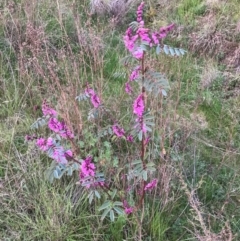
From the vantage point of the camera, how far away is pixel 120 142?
2.82 m

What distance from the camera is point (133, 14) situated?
188 inches

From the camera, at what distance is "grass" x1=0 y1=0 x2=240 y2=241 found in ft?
7.63

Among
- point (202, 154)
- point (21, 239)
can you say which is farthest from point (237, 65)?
point (21, 239)

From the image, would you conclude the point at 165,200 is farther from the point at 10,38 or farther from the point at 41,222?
the point at 10,38

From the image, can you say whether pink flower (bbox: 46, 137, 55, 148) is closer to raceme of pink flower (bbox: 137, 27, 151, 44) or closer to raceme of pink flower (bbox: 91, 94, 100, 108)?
raceme of pink flower (bbox: 91, 94, 100, 108)

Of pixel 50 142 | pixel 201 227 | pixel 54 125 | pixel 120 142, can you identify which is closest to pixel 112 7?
pixel 120 142

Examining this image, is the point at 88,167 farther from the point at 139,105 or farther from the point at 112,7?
the point at 112,7

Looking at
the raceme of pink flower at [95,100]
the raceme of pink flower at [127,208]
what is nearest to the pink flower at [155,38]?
the raceme of pink flower at [95,100]

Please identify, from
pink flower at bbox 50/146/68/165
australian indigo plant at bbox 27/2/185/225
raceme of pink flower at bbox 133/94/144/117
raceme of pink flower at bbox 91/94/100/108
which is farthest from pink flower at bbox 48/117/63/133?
raceme of pink flower at bbox 133/94/144/117

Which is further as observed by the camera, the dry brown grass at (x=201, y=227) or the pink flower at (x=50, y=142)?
the pink flower at (x=50, y=142)

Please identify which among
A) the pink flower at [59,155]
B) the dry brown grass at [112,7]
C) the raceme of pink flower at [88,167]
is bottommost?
the dry brown grass at [112,7]

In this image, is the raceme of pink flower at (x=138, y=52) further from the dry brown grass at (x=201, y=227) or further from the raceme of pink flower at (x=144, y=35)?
the dry brown grass at (x=201, y=227)

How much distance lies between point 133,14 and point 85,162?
3146 millimetres

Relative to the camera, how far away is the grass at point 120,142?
7.63ft
